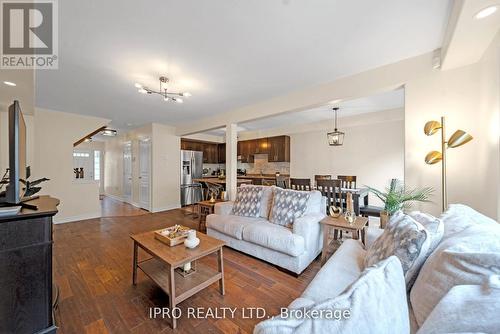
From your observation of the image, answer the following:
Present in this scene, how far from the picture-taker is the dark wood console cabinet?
1.20m

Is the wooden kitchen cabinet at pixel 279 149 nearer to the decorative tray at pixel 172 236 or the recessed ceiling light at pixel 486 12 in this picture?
the decorative tray at pixel 172 236

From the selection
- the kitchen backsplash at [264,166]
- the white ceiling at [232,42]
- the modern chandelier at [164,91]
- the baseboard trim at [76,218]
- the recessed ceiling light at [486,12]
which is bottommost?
the baseboard trim at [76,218]

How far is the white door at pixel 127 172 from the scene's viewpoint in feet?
20.8

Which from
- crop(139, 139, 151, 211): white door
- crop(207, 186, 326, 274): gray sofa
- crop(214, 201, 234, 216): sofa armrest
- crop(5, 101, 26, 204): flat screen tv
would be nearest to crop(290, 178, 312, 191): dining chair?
crop(207, 186, 326, 274): gray sofa

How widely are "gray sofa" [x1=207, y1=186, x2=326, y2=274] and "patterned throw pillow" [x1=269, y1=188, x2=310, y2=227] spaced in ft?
0.23

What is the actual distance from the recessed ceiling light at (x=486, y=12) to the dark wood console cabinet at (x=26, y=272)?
128 inches

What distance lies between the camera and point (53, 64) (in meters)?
2.33

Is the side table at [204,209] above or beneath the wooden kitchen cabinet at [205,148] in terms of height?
beneath

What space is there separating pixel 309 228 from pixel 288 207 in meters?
0.41

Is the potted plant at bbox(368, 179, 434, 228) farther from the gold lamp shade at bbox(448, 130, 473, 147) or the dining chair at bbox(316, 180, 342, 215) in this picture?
the dining chair at bbox(316, 180, 342, 215)

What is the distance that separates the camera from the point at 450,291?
0.70 m

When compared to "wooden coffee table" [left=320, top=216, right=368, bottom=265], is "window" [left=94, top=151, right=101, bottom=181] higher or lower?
higher

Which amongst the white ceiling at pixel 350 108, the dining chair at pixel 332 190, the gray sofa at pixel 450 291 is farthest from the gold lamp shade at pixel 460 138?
the white ceiling at pixel 350 108

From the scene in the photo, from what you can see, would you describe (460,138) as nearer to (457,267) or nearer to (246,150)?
(457,267)
